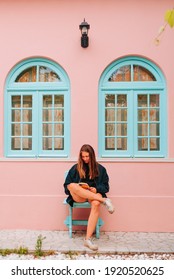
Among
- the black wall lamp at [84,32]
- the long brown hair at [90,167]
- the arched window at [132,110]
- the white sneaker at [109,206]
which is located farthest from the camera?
the arched window at [132,110]

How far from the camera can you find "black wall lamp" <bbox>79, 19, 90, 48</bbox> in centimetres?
555

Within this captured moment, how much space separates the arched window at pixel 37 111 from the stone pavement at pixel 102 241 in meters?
1.39

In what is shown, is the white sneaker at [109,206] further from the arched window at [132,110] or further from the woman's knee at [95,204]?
the arched window at [132,110]

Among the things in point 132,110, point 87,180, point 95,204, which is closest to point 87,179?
point 87,180

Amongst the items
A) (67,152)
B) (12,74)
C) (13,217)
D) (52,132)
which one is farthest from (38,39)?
(13,217)

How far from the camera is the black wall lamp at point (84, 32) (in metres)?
5.55

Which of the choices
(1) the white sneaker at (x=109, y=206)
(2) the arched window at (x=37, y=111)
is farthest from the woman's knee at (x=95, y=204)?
(2) the arched window at (x=37, y=111)

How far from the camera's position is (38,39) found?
578 centimetres

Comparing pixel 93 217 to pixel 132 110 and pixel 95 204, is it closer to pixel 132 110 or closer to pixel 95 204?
pixel 95 204

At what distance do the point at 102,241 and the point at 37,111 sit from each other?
99.1 inches

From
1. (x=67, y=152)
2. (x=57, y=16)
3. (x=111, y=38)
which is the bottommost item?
(x=67, y=152)

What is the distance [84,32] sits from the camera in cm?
560

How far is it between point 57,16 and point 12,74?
131 cm
